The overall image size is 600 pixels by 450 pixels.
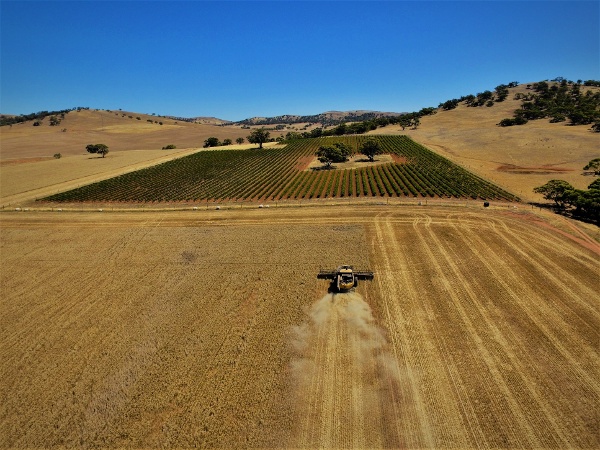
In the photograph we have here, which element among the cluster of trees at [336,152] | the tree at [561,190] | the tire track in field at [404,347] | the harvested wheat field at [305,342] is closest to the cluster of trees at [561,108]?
the cluster of trees at [336,152]

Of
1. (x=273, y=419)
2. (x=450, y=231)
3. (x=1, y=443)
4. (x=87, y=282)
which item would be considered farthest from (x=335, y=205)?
(x=1, y=443)

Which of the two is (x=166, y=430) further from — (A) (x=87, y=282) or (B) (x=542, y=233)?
(B) (x=542, y=233)

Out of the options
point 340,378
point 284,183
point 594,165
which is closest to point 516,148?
point 594,165

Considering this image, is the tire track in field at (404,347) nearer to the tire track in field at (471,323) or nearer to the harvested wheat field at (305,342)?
the harvested wheat field at (305,342)

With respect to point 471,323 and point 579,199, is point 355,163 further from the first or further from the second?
point 471,323

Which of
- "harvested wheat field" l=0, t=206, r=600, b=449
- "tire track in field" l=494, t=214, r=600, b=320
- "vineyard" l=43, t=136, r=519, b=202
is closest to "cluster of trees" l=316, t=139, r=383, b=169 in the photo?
"vineyard" l=43, t=136, r=519, b=202
